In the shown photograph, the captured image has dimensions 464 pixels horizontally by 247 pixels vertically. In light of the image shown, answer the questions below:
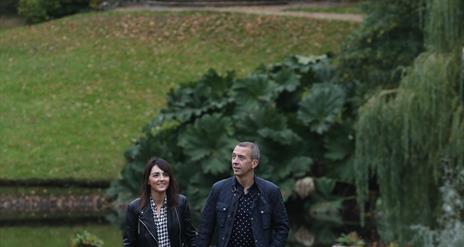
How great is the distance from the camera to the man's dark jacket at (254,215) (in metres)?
8.41

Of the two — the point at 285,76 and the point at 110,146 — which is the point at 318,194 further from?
the point at 110,146

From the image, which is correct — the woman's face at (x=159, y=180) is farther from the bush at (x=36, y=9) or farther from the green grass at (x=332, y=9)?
the bush at (x=36, y=9)

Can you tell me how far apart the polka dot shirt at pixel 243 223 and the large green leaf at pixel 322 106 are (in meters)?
16.2

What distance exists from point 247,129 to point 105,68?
10052mm

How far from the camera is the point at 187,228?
852cm

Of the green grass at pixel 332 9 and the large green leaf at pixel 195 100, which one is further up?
the large green leaf at pixel 195 100

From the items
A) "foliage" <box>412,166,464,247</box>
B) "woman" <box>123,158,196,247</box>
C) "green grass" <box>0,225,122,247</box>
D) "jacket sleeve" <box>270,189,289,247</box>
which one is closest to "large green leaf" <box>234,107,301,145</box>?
"green grass" <box>0,225,122,247</box>

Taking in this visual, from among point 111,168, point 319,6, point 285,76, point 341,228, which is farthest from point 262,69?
point 319,6

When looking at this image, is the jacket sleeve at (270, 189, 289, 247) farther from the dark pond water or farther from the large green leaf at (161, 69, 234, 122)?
the large green leaf at (161, 69, 234, 122)

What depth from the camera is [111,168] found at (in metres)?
26.4

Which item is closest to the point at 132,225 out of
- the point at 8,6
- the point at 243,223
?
the point at 243,223

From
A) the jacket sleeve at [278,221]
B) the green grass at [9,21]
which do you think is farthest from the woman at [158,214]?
the green grass at [9,21]

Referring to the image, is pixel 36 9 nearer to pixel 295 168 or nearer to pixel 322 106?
pixel 322 106

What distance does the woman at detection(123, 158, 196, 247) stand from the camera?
27.6 feet
